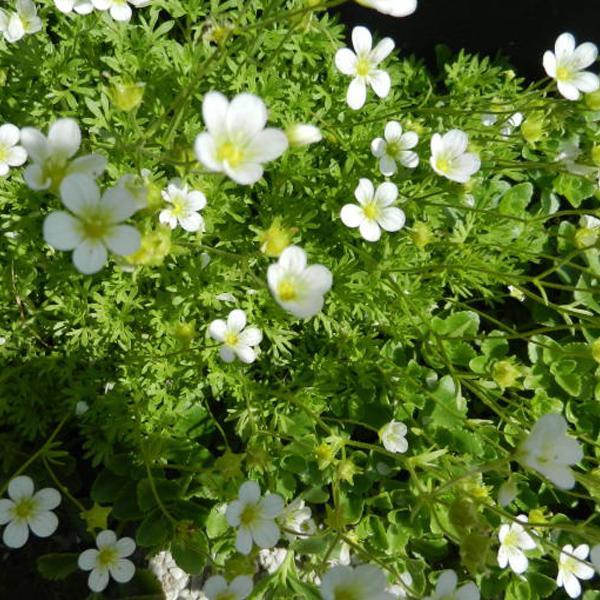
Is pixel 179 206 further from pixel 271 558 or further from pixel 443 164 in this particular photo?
pixel 271 558

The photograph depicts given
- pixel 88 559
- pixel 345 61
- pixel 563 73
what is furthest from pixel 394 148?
pixel 88 559

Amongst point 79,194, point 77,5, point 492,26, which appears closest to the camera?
point 79,194

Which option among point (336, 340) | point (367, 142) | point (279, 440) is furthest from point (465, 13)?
point (279, 440)

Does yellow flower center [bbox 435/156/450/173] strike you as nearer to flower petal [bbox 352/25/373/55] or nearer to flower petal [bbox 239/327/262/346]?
flower petal [bbox 352/25/373/55]

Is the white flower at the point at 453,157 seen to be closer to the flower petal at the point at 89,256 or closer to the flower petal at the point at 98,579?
the flower petal at the point at 89,256

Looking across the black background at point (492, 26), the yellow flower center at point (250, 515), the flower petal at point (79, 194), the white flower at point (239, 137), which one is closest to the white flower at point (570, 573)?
the yellow flower center at point (250, 515)

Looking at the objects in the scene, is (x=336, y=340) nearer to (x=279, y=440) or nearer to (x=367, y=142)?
(x=279, y=440)

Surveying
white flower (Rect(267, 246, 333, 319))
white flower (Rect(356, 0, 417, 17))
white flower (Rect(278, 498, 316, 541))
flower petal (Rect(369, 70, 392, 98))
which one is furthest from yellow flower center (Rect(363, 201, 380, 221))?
white flower (Rect(278, 498, 316, 541))
